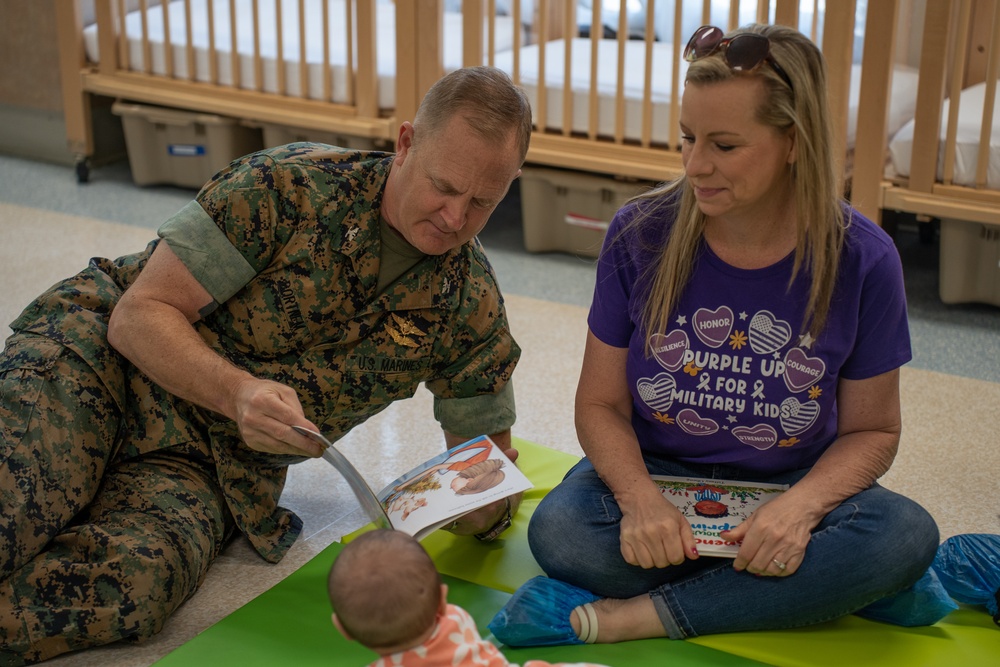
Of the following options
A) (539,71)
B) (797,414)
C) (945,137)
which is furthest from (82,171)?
(797,414)

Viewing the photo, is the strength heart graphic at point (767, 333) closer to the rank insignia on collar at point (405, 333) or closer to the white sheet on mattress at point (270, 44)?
the rank insignia on collar at point (405, 333)

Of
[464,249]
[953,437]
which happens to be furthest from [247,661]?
[953,437]

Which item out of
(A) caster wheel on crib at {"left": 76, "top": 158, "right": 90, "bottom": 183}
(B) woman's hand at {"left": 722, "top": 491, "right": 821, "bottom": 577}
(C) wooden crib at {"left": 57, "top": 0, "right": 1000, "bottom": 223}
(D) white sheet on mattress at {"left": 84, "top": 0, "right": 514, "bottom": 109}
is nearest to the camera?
(B) woman's hand at {"left": 722, "top": 491, "right": 821, "bottom": 577}

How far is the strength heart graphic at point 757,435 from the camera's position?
63.4 inches

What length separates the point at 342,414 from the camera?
1819 millimetres

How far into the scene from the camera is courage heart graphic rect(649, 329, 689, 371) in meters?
1.61

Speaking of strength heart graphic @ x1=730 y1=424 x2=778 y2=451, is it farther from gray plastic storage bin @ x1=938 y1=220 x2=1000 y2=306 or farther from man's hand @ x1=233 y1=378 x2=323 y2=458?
gray plastic storage bin @ x1=938 y1=220 x2=1000 y2=306

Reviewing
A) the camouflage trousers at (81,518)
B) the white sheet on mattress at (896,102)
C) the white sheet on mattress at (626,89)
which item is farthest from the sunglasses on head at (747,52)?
the white sheet on mattress at (626,89)

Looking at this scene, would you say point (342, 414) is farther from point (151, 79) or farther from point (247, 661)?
point (151, 79)

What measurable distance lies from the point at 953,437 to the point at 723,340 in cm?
97

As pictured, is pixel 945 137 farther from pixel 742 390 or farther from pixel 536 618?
pixel 536 618

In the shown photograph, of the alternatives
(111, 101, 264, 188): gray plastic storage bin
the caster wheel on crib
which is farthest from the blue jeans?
the caster wheel on crib

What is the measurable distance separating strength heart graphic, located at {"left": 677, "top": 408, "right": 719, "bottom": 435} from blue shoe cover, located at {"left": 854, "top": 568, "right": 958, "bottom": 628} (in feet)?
1.09

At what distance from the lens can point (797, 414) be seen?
5.22 ft
